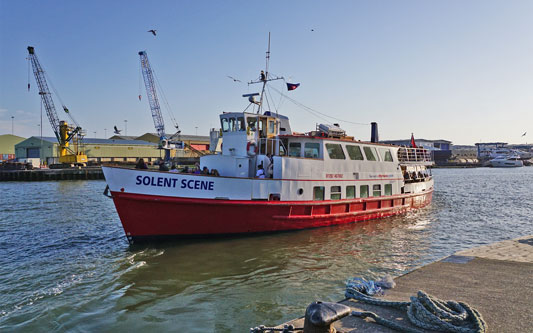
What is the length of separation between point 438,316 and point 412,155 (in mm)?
21658

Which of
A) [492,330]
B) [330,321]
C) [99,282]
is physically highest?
[330,321]

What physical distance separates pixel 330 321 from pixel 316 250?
9562mm

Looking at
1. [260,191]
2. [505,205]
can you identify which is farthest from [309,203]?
[505,205]

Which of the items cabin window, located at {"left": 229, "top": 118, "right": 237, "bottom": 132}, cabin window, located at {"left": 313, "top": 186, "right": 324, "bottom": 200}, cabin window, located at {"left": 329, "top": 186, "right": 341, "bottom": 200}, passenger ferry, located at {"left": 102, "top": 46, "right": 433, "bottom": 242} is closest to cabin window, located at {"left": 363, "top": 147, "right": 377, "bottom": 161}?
passenger ferry, located at {"left": 102, "top": 46, "right": 433, "bottom": 242}

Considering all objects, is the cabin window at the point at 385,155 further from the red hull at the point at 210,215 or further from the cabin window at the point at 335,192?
the red hull at the point at 210,215

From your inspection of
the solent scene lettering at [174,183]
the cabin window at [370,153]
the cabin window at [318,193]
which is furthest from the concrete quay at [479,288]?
the cabin window at [370,153]

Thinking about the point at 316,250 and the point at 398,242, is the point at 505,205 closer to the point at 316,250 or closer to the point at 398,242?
the point at 398,242

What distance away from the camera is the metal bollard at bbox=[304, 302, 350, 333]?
4.40 metres

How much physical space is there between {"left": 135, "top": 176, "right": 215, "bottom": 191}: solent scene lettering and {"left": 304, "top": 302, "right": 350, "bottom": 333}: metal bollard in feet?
32.8

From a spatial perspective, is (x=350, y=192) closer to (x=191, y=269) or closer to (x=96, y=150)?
(x=191, y=269)

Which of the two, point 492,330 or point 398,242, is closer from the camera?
point 492,330

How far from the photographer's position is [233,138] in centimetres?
1762

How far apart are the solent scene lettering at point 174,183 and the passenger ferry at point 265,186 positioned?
4cm

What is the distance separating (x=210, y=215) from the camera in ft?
47.0
